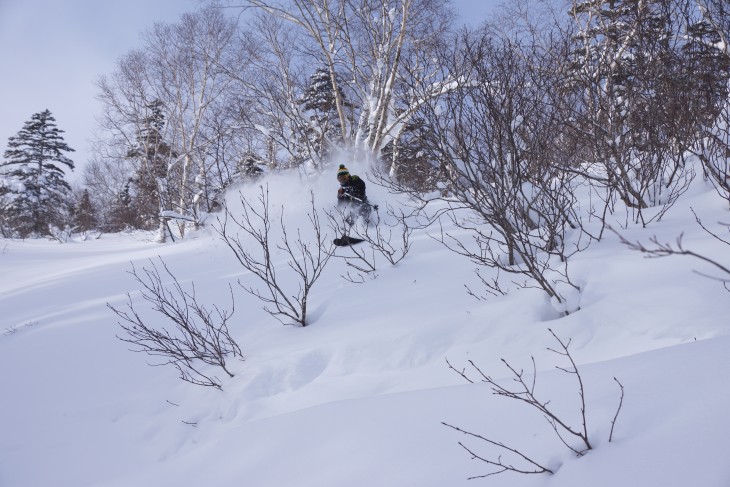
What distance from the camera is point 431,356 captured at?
2.58 metres

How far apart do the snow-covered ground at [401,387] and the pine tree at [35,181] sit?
2463 cm

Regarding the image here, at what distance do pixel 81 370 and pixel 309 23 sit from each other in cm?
1027

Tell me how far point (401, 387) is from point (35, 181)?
103 feet

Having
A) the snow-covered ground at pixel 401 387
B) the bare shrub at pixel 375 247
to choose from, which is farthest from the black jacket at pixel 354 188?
the snow-covered ground at pixel 401 387

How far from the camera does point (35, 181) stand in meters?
24.4

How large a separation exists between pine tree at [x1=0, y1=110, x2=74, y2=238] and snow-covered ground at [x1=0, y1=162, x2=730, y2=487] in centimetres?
2463

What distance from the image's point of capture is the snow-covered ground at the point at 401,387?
1141mm

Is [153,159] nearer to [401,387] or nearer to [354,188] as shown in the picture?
[354,188]

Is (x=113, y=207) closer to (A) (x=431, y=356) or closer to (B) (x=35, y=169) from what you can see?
(B) (x=35, y=169)

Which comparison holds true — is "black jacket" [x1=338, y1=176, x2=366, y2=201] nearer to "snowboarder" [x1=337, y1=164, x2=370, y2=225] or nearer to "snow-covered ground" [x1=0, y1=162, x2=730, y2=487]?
"snowboarder" [x1=337, y1=164, x2=370, y2=225]

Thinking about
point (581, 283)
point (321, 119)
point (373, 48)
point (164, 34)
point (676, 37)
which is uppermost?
point (164, 34)

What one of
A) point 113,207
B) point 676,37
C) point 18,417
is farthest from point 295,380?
point 113,207

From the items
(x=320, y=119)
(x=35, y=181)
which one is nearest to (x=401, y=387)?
(x=320, y=119)

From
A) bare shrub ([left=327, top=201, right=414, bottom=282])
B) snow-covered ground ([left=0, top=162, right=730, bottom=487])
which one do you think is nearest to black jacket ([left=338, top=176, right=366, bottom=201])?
bare shrub ([left=327, top=201, right=414, bottom=282])
